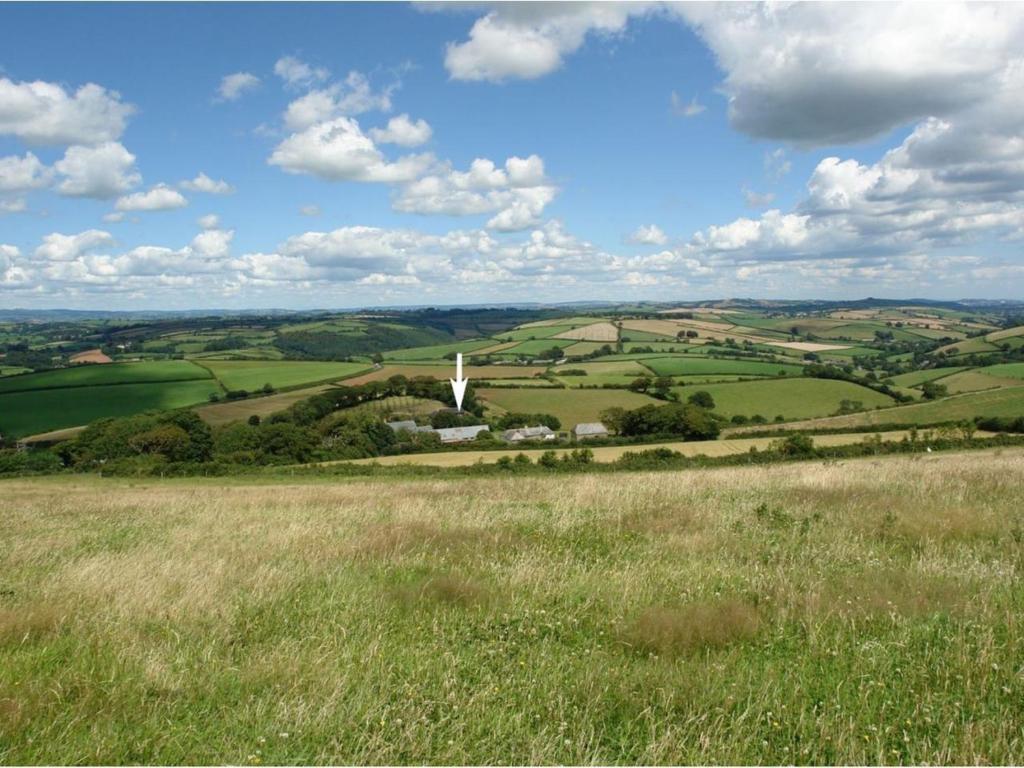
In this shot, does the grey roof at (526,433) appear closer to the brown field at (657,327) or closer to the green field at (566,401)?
the green field at (566,401)

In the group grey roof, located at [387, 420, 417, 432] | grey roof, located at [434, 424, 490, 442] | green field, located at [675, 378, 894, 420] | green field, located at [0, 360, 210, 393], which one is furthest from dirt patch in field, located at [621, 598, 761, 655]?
green field, located at [0, 360, 210, 393]

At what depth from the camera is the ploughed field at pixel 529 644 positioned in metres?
3.71

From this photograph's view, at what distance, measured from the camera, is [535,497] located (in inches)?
518

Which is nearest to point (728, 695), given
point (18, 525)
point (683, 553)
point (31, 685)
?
point (683, 553)

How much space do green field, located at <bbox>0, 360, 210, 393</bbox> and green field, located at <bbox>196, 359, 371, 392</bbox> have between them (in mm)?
4437

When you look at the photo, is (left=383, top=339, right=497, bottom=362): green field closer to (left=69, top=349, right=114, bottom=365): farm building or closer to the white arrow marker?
the white arrow marker

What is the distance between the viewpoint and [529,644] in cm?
503

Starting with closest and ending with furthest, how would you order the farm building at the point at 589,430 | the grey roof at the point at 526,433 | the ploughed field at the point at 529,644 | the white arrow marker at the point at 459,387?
the ploughed field at the point at 529,644, the white arrow marker at the point at 459,387, the farm building at the point at 589,430, the grey roof at the point at 526,433

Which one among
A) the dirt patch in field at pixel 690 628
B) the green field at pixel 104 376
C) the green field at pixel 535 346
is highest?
the dirt patch in field at pixel 690 628

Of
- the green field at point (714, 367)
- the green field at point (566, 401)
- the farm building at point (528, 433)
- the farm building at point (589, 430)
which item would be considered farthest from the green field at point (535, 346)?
the farm building at point (589, 430)

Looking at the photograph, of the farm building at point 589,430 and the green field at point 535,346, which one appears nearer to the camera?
the farm building at point 589,430

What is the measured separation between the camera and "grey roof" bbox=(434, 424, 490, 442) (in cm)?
6781

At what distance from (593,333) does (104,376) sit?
99137 mm

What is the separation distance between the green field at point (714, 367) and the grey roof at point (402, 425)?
4030 cm
